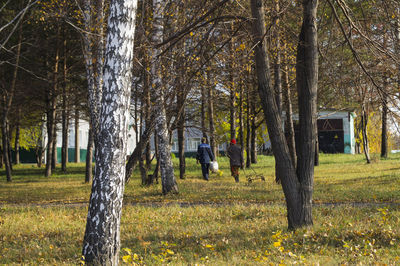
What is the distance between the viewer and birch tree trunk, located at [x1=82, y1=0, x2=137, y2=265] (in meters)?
5.64

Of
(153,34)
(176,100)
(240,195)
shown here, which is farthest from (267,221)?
(176,100)

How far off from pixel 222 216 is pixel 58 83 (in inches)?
790

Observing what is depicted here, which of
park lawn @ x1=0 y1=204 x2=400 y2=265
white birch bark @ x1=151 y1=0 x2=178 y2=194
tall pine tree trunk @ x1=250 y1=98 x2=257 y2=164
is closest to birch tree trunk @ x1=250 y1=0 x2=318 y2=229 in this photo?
park lawn @ x1=0 y1=204 x2=400 y2=265

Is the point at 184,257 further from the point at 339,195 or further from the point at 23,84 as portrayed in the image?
the point at 23,84

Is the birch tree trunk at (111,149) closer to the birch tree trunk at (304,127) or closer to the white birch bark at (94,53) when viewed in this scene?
the birch tree trunk at (304,127)

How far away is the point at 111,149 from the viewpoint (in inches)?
223


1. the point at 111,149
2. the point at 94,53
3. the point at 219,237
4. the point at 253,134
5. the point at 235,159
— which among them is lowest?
the point at 219,237

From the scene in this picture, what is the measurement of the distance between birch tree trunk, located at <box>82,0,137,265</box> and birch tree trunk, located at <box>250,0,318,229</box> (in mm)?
2846

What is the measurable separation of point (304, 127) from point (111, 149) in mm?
3693

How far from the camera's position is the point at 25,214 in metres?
11.1

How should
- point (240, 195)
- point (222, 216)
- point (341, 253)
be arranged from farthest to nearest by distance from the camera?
point (240, 195), point (222, 216), point (341, 253)

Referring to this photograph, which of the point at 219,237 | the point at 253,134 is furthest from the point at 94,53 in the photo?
the point at 253,134

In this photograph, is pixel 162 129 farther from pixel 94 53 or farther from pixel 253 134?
pixel 253 134

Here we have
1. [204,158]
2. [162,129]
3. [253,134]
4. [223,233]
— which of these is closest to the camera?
[223,233]
